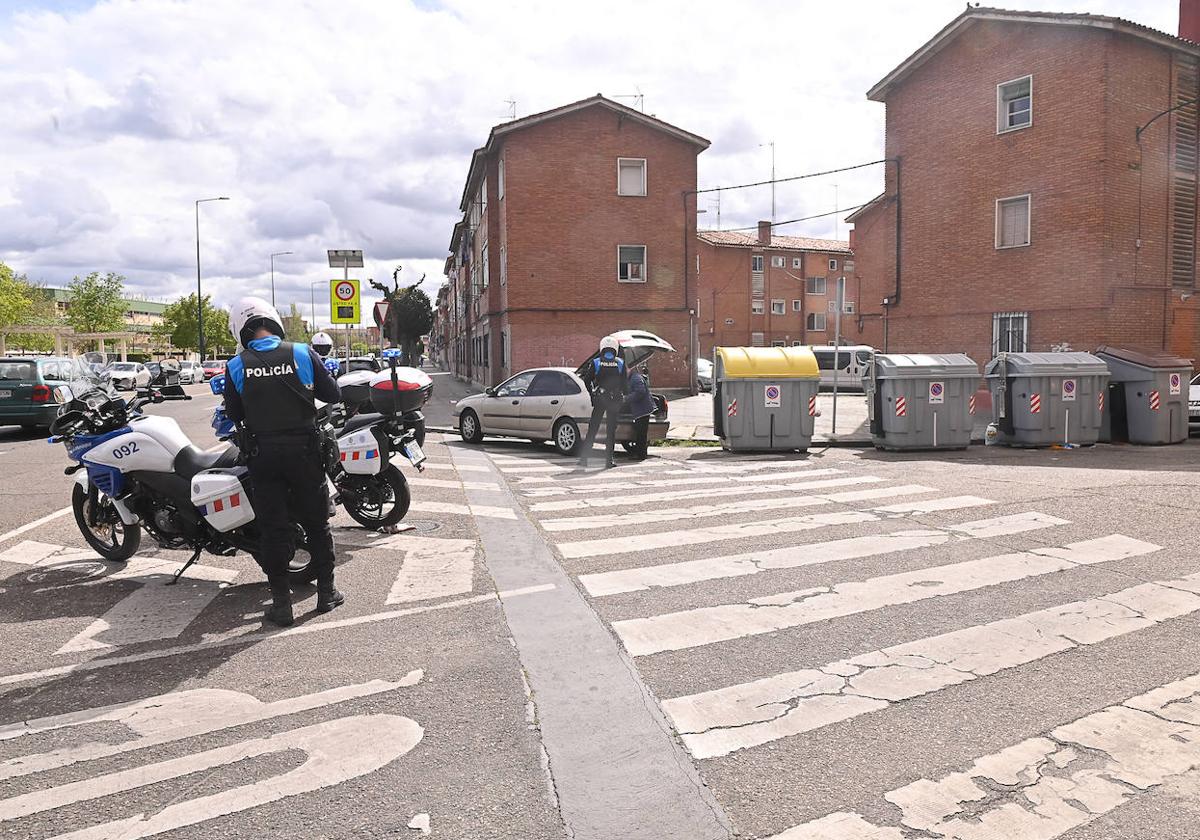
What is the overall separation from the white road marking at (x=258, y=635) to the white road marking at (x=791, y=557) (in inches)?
20.0

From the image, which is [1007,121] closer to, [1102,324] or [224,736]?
[1102,324]

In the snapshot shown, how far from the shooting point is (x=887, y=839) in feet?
8.93

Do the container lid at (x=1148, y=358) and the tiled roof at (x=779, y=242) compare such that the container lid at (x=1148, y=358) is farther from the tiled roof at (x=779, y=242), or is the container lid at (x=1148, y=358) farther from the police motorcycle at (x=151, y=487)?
the tiled roof at (x=779, y=242)

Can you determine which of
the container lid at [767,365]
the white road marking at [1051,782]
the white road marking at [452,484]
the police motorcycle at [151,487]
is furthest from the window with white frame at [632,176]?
the white road marking at [1051,782]

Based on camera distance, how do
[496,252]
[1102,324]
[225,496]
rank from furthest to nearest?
[496,252] < [1102,324] < [225,496]

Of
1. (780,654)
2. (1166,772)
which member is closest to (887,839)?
(1166,772)

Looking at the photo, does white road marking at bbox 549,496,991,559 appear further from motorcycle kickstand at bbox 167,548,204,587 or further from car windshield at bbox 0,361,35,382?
car windshield at bbox 0,361,35,382

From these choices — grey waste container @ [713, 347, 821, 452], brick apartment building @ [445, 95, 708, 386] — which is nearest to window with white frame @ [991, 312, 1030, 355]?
grey waste container @ [713, 347, 821, 452]

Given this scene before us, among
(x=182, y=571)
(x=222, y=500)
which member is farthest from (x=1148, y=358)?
(x=182, y=571)

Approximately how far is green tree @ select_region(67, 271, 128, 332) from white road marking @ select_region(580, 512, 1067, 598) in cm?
7112

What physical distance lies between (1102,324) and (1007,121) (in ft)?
18.1

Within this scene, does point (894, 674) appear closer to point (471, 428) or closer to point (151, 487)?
point (151, 487)

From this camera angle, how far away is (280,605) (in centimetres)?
493

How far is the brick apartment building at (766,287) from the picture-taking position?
169 feet
